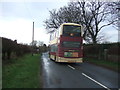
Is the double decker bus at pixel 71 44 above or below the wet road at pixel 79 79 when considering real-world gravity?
above

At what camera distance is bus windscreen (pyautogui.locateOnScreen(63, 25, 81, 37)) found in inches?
904

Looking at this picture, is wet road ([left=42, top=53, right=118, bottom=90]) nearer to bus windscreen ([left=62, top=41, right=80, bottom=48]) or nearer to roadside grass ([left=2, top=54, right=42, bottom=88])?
roadside grass ([left=2, top=54, right=42, bottom=88])

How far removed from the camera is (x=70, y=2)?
1556 inches

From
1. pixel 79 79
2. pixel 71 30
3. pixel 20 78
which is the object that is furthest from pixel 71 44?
pixel 20 78

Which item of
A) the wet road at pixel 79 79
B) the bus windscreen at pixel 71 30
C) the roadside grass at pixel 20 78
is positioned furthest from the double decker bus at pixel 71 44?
the roadside grass at pixel 20 78

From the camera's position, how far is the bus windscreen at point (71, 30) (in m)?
23.0

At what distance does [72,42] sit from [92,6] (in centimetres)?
1657

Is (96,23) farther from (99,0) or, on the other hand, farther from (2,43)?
(2,43)

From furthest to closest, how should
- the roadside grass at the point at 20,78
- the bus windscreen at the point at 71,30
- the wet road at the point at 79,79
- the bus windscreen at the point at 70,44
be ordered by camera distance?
the bus windscreen at the point at 70,44, the bus windscreen at the point at 71,30, the wet road at the point at 79,79, the roadside grass at the point at 20,78

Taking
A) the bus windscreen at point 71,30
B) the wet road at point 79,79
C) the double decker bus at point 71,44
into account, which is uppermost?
the bus windscreen at point 71,30

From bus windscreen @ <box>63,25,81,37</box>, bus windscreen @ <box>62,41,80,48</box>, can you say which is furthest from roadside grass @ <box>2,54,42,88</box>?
bus windscreen @ <box>63,25,81,37</box>

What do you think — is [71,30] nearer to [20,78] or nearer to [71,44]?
[71,44]

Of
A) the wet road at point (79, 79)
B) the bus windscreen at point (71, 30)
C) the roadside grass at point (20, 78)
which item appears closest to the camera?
the roadside grass at point (20, 78)

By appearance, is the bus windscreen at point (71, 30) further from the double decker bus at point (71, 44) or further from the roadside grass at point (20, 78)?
the roadside grass at point (20, 78)
